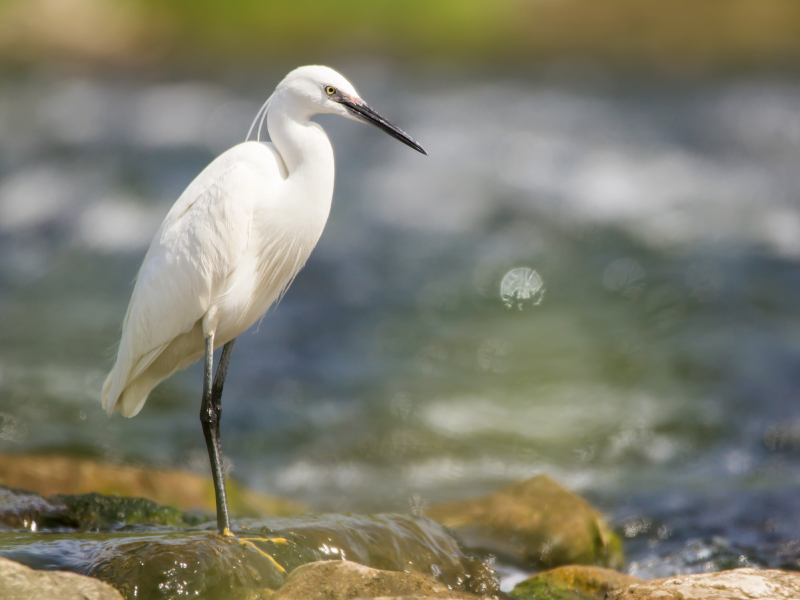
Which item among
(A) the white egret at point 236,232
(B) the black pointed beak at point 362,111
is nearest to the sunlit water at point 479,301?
(A) the white egret at point 236,232

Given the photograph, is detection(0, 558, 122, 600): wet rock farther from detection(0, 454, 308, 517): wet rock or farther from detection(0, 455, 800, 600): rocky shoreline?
detection(0, 454, 308, 517): wet rock

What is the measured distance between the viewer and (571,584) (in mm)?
3643

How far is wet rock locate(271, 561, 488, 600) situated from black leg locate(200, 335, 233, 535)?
459 mm

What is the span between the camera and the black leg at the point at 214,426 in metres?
3.23

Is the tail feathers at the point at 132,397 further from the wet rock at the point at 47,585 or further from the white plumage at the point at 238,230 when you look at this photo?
the wet rock at the point at 47,585

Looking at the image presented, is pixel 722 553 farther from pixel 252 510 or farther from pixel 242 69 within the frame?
pixel 242 69

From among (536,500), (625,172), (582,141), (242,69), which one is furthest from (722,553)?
(242,69)

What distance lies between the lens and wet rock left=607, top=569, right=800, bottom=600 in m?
3.02

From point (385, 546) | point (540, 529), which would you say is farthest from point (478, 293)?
point (385, 546)

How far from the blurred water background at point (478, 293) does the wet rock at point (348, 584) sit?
202cm

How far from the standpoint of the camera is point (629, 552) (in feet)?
15.3

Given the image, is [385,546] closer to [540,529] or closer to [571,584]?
[571,584]

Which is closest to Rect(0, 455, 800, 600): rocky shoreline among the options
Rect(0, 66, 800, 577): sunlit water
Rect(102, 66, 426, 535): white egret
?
Rect(102, 66, 426, 535): white egret

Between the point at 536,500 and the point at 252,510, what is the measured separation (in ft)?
6.10
